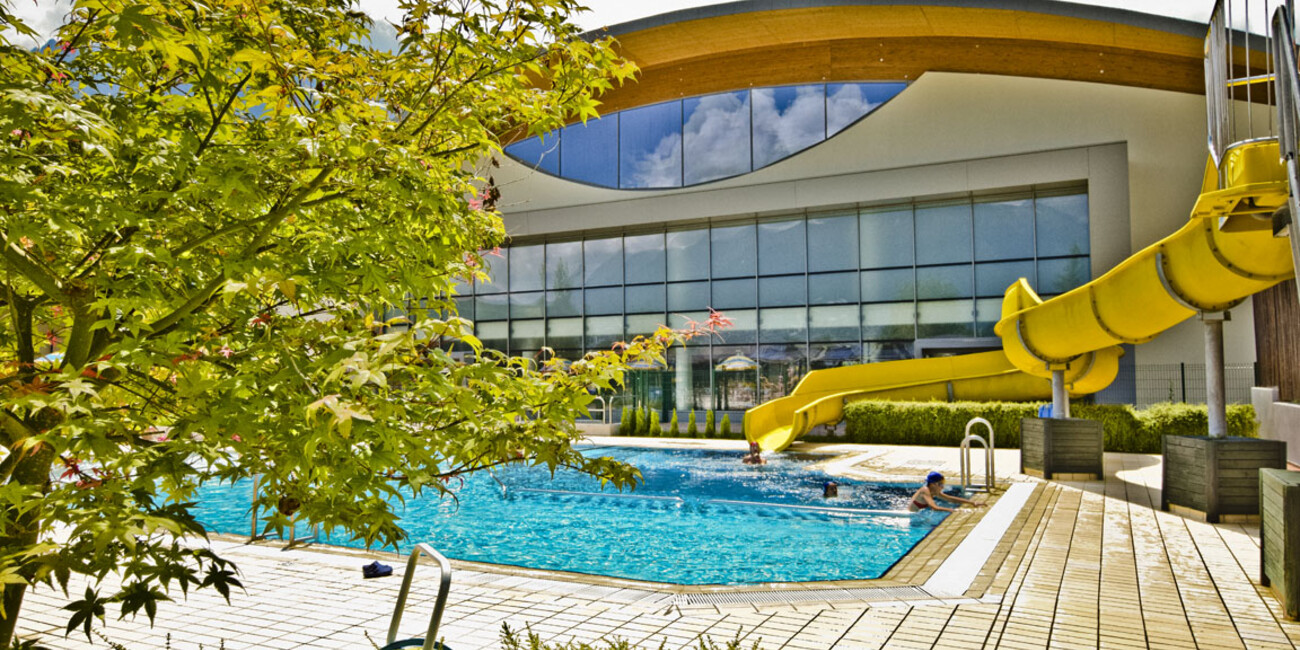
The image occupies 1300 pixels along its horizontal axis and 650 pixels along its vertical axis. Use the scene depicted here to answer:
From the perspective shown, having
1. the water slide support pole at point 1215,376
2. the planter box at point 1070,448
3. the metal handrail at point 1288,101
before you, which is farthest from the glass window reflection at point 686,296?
the metal handrail at point 1288,101

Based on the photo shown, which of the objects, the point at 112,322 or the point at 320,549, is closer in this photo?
the point at 112,322

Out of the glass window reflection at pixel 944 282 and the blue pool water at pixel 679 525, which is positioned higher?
the glass window reflection at pixel 944 282

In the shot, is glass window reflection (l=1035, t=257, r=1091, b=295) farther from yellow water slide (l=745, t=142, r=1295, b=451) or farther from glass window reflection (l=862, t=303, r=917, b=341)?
yellow water slide (l=745, t=142, r=1295, b=451)

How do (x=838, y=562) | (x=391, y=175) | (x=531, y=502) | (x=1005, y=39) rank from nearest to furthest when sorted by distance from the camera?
(x=391, y=175) → (x=838, y=562) → (x=531, y=502) → (x=1005, y=39)

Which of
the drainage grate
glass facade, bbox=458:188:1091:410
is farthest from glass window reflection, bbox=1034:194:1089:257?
the drainage grate

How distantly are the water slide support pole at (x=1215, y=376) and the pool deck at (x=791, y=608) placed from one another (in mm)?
1445

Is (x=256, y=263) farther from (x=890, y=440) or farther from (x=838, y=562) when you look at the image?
(x=890, y=440)

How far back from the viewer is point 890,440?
19812mm

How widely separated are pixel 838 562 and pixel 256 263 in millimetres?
8079

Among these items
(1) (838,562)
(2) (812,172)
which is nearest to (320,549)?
(1) (838,562)

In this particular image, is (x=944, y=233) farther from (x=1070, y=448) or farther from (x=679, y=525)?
(x=679, y=525)

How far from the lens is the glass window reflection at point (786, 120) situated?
25328 millimetres

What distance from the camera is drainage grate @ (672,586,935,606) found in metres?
5.55

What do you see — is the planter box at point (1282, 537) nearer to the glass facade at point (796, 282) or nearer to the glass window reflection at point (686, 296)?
the glass facade at point (796, 282)
